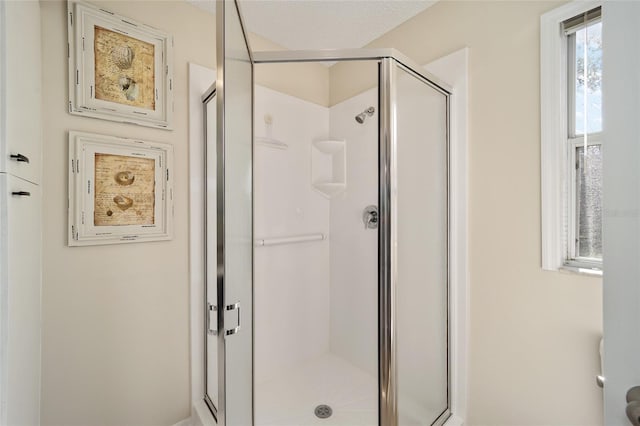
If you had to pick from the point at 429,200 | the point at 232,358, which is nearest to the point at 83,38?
the point at 232,358

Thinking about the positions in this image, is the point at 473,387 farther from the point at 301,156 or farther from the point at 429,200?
the point at 301,156

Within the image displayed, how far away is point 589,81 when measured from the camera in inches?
43.6

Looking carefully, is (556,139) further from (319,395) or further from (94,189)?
(94,189)

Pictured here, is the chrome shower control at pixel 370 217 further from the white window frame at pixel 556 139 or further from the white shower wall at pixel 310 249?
the white window frame at pixel 556 139

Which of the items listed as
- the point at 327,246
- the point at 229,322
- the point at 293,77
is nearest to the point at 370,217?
the point at 327,246

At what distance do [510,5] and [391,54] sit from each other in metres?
0.66

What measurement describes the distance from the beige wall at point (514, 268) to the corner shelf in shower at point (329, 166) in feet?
2.70

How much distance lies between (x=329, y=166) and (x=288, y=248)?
26.5 inches

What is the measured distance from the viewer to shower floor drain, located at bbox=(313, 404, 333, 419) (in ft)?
5.13

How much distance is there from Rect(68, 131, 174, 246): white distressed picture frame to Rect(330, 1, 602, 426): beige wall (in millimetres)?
1582

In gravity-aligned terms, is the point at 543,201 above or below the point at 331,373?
above

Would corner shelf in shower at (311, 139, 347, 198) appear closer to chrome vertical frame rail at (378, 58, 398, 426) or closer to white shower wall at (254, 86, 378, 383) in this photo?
white shower wall at (254, 86, 378, 383)

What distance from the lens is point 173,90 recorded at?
4.81 ft

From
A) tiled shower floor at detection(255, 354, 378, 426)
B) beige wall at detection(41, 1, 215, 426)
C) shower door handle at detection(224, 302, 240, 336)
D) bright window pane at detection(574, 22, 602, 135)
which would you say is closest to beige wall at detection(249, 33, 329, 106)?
beige wall at detection(41, 1, 215, 426)
